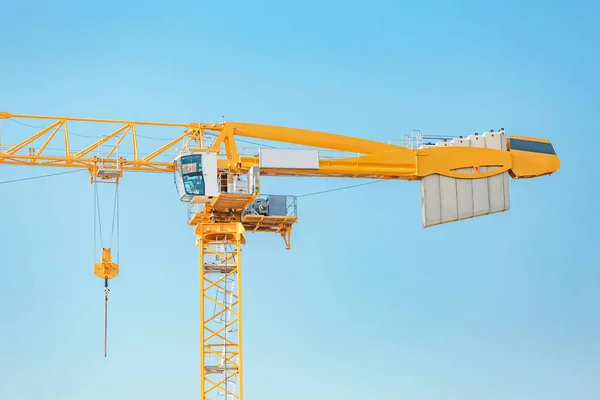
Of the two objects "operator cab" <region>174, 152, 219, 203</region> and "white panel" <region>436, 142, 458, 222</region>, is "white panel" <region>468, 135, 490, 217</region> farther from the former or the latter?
"operator cab" <region>174, 152, 219, 203</region>

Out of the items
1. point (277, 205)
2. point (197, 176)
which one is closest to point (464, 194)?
point (277, 205)

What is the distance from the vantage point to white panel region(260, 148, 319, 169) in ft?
193

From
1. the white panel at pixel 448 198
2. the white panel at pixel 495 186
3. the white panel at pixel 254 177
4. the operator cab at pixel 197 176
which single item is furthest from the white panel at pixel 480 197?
the operator cab at pixel 197 176

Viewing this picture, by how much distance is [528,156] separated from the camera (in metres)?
64.9

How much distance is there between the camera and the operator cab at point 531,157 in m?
64.5

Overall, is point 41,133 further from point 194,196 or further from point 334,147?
point 334,147

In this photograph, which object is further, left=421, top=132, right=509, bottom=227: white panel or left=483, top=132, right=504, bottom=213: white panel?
left=483, top=132, right=504, bottom=213: white panel

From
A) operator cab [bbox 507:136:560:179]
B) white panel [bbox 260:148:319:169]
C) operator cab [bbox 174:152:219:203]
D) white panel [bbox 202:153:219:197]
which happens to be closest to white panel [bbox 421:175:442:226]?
operator cab [bbox 507:136:560:179]

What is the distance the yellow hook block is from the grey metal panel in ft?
27.6

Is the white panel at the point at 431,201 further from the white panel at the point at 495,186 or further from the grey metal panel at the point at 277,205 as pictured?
the grey metal panel at the point at 277,205

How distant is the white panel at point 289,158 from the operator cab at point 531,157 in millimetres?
11522

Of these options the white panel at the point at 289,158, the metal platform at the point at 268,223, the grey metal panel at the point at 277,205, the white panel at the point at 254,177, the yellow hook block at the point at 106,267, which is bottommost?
the yellow hook block at the point at 106,267

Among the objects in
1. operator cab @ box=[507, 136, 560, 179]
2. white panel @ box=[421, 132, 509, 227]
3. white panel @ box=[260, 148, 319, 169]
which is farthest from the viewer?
operator cab @ box=[507, 136, 560, 179]

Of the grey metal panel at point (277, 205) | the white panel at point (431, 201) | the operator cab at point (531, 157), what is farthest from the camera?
the operator cab at point (531, 157)
